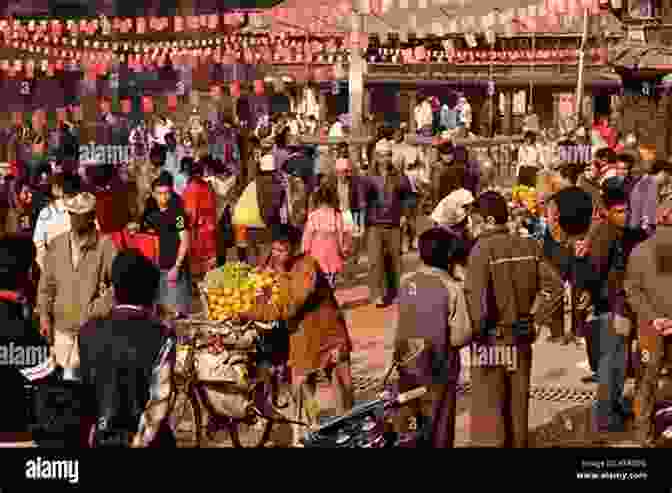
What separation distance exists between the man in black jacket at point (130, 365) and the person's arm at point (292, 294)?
249 centimetres

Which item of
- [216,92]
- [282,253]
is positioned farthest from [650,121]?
[282,253]

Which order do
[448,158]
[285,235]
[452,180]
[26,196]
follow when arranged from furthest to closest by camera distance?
[448,158], [26,196], [452,180], [285,235]

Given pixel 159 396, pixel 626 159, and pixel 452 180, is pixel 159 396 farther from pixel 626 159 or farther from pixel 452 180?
pixel 626 159

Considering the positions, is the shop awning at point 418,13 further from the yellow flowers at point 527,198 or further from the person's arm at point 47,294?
the person's arm at point 47,294

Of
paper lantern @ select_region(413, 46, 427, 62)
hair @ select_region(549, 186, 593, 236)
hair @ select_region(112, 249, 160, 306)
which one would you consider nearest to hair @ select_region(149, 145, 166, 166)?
hair @ select_region(549, 186, 593, 236)

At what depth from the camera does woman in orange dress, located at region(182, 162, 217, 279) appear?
555 inches

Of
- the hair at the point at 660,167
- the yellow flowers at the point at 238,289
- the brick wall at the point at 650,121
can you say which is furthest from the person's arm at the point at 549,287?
the brick wall at the point at 650,121

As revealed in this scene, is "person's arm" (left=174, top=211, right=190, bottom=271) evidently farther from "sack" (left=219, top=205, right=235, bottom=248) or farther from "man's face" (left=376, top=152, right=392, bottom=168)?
"man's face" (left=376, top=152, right=392, bottom=168)

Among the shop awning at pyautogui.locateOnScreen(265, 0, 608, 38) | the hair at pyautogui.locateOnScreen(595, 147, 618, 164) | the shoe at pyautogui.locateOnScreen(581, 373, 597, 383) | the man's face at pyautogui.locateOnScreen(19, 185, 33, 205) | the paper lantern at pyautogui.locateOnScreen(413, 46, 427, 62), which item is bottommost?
the shoe at pyautogui.locateOnScreen(581, 373, 597, 383)

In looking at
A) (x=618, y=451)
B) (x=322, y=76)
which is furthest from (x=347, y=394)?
(x=322, y=76)

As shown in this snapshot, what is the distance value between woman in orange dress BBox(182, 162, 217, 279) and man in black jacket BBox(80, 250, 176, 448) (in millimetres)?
6652

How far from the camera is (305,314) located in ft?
32.4

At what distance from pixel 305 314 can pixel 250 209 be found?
5252mm

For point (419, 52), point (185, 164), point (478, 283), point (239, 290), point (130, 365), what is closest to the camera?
point (130, 365)
